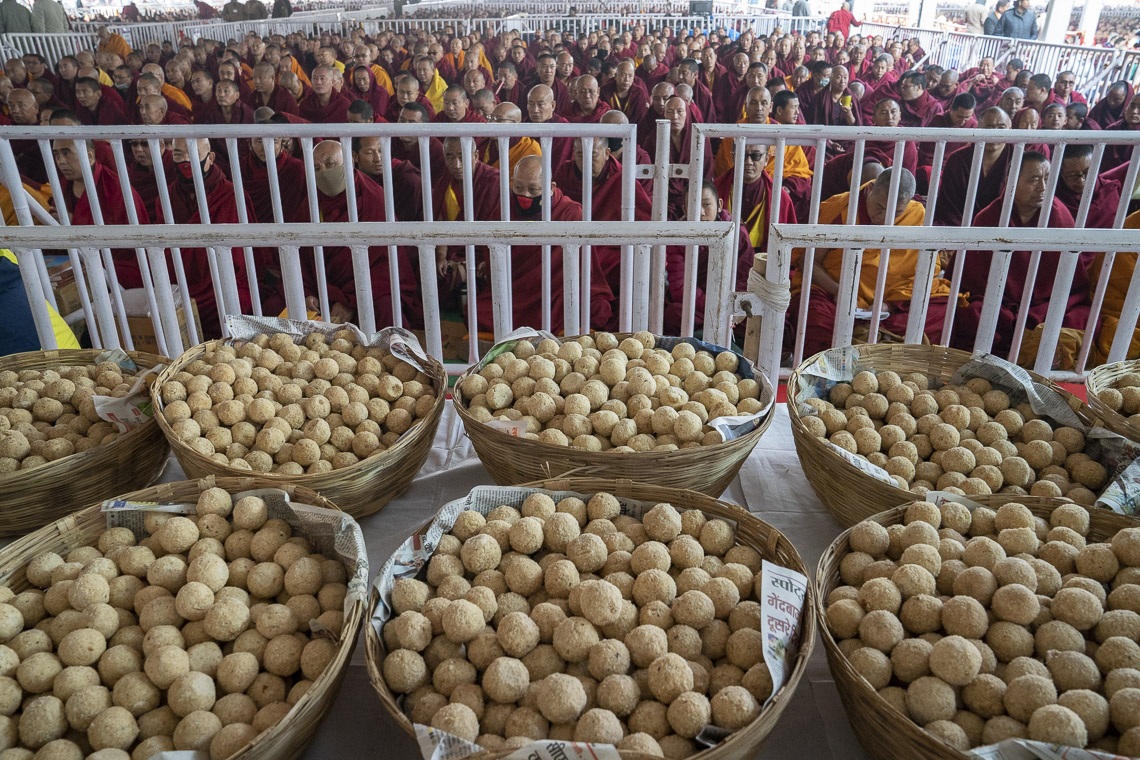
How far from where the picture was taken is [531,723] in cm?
68

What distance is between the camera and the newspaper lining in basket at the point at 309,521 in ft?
2.80

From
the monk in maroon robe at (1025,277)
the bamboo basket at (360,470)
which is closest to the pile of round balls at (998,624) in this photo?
the bamboo basket at (360,470)

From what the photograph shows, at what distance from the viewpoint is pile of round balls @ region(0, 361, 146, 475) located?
110 centimetres

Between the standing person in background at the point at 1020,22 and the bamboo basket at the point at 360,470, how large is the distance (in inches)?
434

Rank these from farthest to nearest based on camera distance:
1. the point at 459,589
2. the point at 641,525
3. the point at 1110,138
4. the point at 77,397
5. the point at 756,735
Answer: the point at 1110,138 → the point at 77,397 → the point at 641,525 → the point at 459,589 → the point at 756,735

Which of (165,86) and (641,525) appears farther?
(165,86)

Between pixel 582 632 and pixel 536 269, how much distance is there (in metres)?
2.47

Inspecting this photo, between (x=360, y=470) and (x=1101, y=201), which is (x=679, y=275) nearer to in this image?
(x=1101, y=201)

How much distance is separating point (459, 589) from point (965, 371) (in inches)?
38.1

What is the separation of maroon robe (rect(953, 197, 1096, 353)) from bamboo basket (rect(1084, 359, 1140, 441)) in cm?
165

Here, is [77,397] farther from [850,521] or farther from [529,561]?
A: [850,521]

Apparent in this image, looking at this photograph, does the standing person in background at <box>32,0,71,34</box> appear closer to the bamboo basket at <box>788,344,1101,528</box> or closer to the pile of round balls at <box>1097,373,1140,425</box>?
the bamboo basket at <box>788,344,1101,528</box>

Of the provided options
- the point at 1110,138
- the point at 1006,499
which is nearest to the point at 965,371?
the point at 1006,499

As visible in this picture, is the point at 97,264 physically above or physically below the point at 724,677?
above
